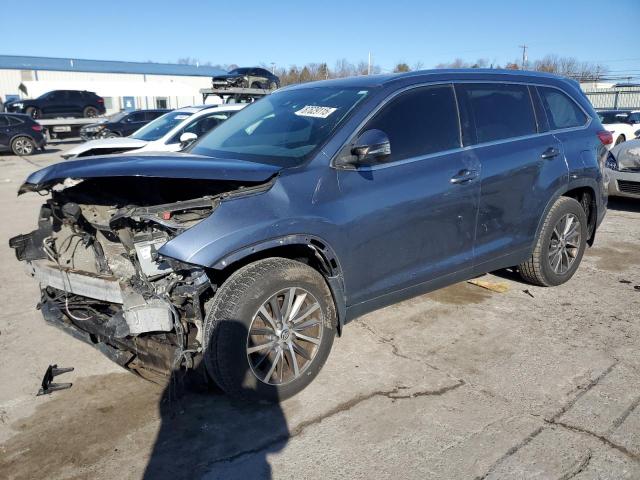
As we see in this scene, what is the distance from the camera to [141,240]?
305 centimetres

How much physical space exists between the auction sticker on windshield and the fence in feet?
109

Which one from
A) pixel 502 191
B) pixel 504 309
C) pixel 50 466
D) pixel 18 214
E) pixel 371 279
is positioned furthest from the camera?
pixel 18 214

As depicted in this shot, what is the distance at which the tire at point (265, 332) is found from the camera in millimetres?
2891

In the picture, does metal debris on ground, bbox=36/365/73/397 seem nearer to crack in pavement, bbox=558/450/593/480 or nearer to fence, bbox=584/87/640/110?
crack in pavement, bbox=558/450/593/480

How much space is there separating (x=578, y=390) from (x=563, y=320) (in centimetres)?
118

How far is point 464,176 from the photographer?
382 centimetres

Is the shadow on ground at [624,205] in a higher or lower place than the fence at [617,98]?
lower

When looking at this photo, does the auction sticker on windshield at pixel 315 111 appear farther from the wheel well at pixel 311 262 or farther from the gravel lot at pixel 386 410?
the gravel lot at pixel 386 410

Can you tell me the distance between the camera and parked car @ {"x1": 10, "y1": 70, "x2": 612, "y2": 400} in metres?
2.92

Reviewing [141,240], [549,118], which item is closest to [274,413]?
[141,240]

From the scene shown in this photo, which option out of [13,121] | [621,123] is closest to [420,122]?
[621,123]

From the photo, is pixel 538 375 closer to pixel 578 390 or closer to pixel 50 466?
pixel 578 390

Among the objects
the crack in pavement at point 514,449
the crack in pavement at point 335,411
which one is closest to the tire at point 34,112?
the crack in pavement at point 335,411

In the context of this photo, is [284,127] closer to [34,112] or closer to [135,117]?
[135,117]
